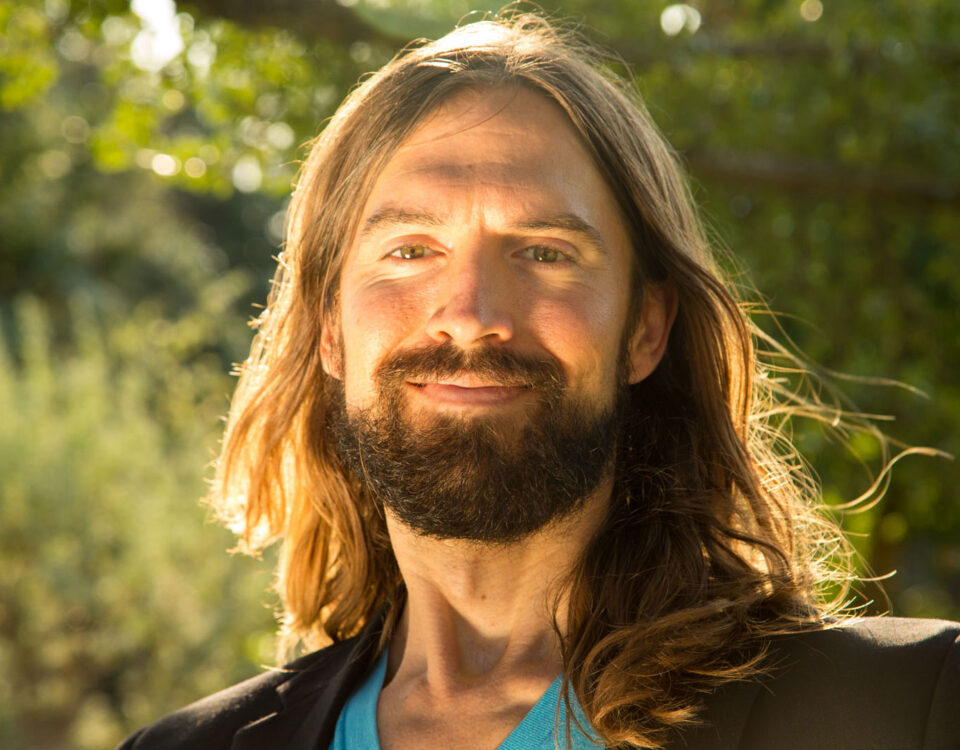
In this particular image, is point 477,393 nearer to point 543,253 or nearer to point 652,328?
point 543,253

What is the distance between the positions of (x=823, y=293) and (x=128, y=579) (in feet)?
14.6

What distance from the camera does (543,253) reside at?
2062mm

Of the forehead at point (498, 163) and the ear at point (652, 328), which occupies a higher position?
the forehead at point (498, 163)

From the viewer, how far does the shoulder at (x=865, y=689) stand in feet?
5.38

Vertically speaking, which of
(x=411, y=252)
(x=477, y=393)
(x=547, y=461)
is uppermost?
(x=411, y=252)

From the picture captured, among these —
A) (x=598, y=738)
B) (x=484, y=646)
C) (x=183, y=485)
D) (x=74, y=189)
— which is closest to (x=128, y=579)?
(x=183, y=485)

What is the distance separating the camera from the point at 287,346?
2.55 meters

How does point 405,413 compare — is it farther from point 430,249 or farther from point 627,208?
point 627,208

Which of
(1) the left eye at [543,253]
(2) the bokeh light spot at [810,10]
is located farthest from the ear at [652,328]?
(2) the bokeh light spot at [810,10]

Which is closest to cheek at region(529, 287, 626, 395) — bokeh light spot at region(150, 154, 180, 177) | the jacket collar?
the jacket collar

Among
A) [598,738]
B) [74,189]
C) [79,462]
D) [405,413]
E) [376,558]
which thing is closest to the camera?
[598,738]

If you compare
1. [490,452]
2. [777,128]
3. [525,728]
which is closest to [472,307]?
[490,452]

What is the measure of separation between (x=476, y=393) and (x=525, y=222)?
361mm

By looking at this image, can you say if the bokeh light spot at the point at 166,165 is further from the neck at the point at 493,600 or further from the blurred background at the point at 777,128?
the neck at the point at 493,600
